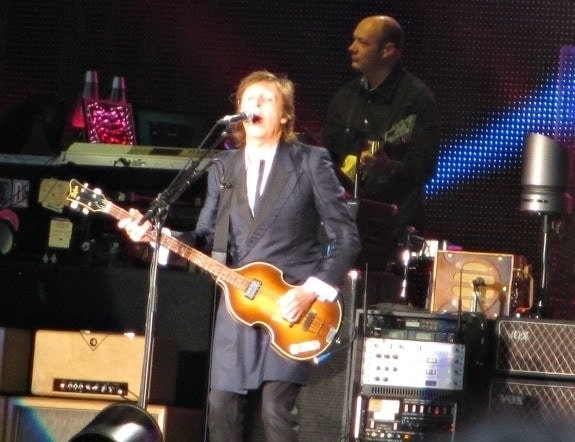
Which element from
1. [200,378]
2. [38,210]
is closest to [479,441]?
[200,378]

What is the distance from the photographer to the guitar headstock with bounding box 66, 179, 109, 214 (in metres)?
5.61

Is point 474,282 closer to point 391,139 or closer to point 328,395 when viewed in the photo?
point 328,395

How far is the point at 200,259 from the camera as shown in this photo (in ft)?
18.0

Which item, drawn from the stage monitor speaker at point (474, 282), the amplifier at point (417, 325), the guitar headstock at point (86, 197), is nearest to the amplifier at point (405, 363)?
the amplifier at point (417, 325)

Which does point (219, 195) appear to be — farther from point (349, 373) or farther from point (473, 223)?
point (473, 223)

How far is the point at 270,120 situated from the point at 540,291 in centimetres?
182

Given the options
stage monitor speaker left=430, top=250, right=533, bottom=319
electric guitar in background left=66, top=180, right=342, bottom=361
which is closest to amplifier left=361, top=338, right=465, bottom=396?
stage monitor speaker left=430, top=250, right=533, bottom=319

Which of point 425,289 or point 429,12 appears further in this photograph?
point 429,12

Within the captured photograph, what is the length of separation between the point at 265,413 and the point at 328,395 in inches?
41.3

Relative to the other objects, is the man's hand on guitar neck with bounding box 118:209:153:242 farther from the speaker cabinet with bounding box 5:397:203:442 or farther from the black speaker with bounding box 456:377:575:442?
the black speaker with bounding box 456:377:575:442

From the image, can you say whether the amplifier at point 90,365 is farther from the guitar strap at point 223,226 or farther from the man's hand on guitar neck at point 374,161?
the man's hand on guitar neck at point 374,161

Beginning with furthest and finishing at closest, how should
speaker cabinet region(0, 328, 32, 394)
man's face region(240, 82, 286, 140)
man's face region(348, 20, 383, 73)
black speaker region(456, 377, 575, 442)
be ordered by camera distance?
1. man's face region(348, 20, 383, 73)
2. speaker cabinet region(0, 328, 32, 394)
3. black speaker region(456, 377, 575, 442)
4. man's face region(240, 82, 286, 140)

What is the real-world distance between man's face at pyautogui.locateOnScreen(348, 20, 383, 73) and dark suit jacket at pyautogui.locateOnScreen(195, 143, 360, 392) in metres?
2.09

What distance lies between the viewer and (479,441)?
6055 mm
